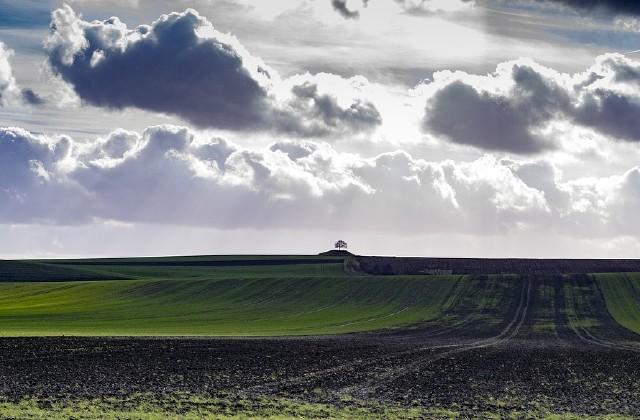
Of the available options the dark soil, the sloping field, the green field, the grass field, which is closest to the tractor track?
the dark soil

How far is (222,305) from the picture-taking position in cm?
11650

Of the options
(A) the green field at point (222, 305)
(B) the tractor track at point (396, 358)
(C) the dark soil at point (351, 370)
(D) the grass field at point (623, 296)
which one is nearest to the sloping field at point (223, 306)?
(A) the green field at point (222, 305)

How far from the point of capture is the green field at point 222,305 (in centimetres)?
8850

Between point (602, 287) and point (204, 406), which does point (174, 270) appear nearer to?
point (602, 287)

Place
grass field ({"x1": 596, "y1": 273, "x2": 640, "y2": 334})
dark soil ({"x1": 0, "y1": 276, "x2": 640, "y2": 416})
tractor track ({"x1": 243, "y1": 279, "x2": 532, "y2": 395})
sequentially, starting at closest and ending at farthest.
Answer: dark soil ({"x1": 0, "y1": 276, "x2": 640, "y2": 416}) → tractor track ({"x1": 243, "y1": 279, "x2": 532, "y2": 395}) → grass field ({"x1": 596, "y1": 273, "x2": 640, "y2": 334})

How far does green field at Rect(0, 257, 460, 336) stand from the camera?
8850 centimetres

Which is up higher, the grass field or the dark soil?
the grass field

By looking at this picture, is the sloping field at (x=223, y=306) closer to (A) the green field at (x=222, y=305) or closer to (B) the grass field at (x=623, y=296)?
(A) the green field at (x=222, y=305)

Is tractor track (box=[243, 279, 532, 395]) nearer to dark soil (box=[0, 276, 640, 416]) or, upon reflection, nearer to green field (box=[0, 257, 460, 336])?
dark soil (box=[0, 276, 640, 416])

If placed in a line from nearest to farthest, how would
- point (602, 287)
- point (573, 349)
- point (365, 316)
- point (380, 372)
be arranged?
1. point (380, 372)
2. point (573, 349)
3. point (365, 316)
4. point (602, 287)

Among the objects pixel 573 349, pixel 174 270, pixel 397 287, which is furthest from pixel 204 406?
pixel 174 270

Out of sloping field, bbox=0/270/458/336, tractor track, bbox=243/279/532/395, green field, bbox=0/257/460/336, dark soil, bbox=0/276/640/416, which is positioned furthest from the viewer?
sloping field, bbox=0/270/458/336

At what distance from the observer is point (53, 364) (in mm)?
46531

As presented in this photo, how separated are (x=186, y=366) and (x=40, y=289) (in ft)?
296
